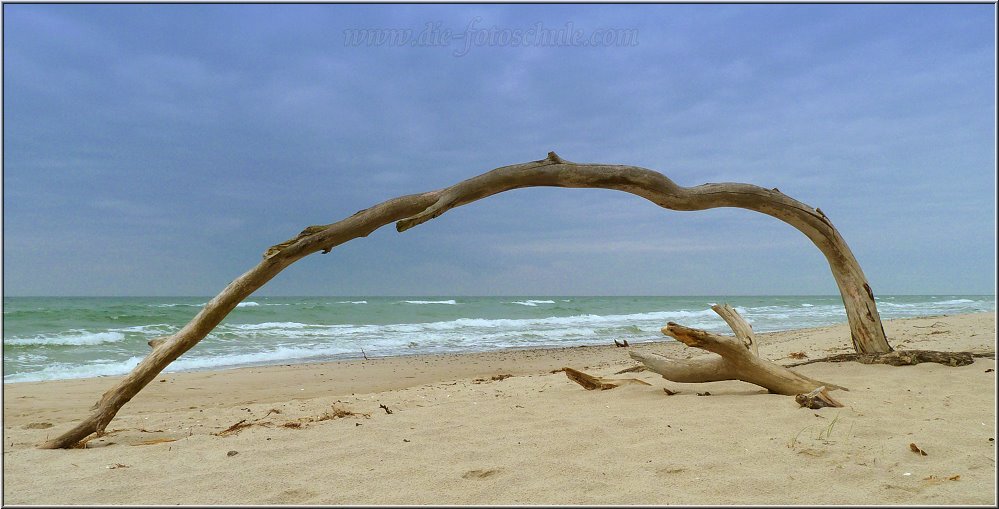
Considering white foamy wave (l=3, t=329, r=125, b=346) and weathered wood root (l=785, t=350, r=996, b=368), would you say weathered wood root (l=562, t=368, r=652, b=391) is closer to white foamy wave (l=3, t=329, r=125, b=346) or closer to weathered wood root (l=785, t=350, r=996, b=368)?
weathered wood root (l=785, t=350, r=996, b=368)

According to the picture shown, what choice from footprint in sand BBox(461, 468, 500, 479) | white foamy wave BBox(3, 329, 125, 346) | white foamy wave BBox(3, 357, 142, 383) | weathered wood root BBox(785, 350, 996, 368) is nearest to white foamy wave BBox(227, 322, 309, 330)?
white foamy wave BBox(3, 329, 125, 346)

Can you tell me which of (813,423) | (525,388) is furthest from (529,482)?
(525,388)

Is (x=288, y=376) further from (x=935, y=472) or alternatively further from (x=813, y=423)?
(x=935, y=472)

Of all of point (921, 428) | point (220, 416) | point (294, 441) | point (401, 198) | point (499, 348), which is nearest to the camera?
point (921, 428)

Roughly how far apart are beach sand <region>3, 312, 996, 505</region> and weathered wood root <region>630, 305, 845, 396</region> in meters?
0.16

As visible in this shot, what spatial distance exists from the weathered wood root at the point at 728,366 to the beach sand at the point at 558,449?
16 centimetres

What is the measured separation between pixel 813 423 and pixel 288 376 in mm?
7646

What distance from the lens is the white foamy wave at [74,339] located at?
1335 cm

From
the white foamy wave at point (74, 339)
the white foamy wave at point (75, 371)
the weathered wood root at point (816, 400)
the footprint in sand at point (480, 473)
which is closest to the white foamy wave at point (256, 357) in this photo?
the white foamy wave at point (75, 371)

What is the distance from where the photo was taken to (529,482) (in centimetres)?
294

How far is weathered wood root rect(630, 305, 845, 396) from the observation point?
177 inches

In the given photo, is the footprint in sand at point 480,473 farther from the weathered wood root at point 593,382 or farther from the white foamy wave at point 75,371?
the white foamy wave at point 75,371

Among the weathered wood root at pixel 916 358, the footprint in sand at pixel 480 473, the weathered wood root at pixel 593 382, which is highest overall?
the weathered wood root at pixel 916 358

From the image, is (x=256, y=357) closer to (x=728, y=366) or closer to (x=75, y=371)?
(x=75, y=371)
